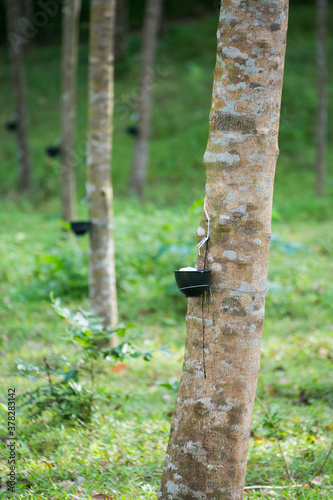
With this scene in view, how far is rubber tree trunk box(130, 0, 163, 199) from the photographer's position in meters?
10.7

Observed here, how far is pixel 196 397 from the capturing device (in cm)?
216

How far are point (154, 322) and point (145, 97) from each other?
7011mm

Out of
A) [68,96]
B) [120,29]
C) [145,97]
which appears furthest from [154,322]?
[120,29]

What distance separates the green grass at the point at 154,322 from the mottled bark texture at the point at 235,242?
472 mm

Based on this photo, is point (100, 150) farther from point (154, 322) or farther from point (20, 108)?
point (20, 108)

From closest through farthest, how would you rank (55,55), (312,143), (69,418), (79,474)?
(79,474) < (69,418) < (312,143) < (55,55)

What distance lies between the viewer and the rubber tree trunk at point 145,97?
35.0ft

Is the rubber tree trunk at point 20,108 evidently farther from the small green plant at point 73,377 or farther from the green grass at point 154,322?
the small green plant at point 73,377

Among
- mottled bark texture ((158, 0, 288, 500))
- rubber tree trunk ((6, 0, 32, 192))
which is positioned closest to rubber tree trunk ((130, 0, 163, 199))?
rubber tree trunk ((6, 0, 32, 192))

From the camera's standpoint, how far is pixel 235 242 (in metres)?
2.12

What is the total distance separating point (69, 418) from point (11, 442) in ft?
1.26

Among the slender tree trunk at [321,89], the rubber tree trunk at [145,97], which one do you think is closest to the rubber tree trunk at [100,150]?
the rubber tree trunk at [145,97]

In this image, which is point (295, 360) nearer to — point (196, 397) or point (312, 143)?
point (196, 397)

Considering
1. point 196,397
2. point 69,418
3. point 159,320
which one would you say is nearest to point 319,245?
point 159,320
